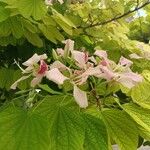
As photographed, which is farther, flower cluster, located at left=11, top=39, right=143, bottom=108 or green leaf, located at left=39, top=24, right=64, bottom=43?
green leaf, located at left=39, top=24, right=64, bottom=43

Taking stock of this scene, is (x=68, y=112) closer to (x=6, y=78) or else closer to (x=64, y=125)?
(x=64, y=125)

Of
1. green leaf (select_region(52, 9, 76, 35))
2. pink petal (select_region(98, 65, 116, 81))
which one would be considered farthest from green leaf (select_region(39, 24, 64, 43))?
pink petal (select_region(98, 65, 116, 81))

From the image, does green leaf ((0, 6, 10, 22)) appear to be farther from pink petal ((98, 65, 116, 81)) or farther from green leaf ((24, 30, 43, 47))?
pink petal ((98, 65, 116, 81))

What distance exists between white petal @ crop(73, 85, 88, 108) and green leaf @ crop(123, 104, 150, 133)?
0.28 feet

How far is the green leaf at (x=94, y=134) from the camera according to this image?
72 centimetres

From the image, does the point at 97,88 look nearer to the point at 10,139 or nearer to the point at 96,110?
the point at 96,110

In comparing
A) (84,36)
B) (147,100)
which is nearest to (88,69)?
(147,100)

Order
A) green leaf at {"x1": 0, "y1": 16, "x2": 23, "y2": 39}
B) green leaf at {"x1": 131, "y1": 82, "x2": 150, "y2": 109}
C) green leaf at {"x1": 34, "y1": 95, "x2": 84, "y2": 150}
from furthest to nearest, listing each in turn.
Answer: green leaf at {"x1": 0, "y1": 16, "x2": 23, "y2": 39} < green leaf at {"x1": 131, "y1": 82, "x2": 150, "y2": 109} < green leaf at {"x1": 34, "y1": 95, "x2": 84, "y2": 150}

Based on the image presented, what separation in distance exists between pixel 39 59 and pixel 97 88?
0.12 meters

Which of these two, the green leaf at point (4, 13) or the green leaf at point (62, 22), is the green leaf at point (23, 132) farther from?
the green leaf at point (62, 22)

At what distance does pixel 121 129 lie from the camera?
2.51ft

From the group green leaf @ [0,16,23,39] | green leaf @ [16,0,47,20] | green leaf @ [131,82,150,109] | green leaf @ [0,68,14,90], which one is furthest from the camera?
green leaf @ [0,68,14,90]

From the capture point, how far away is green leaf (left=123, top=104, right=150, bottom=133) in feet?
2.44

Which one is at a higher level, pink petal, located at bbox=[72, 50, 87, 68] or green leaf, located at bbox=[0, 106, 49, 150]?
pink petal, located at bbox=[72, 50, 87, 68]
